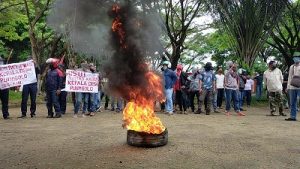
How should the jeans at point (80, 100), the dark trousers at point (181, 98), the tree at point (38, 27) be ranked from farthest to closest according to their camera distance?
the tree at point (38, 27) → the dark trousers at point (181, 98) → the jeans at point (80, 100)

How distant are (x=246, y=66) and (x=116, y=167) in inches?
716

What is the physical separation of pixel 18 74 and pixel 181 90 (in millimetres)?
6572

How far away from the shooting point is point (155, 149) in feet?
27.3

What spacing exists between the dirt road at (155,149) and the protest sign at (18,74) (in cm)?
261

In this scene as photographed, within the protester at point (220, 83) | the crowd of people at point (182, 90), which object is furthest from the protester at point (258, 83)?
the crowd of people at point (182, 90)

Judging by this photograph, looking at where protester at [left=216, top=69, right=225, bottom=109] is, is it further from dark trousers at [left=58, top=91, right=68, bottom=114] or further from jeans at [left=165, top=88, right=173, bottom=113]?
dark trousers at [left=58, top=91, right=68, bottom=114]

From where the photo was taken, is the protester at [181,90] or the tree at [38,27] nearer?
the protester at [181,90]

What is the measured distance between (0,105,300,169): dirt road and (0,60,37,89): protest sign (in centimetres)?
261

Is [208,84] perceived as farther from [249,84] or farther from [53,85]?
[249,84]

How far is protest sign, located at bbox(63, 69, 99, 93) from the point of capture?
14.7 meters

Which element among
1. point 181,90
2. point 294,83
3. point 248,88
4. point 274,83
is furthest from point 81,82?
point 248,88

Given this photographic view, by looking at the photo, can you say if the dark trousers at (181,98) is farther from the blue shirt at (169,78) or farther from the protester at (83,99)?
the protester at (83,99)

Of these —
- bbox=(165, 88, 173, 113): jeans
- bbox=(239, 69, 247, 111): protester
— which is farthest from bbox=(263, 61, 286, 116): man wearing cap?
bbox=(165, 88, 173, 113): jeans

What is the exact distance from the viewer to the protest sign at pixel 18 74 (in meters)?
14.3
